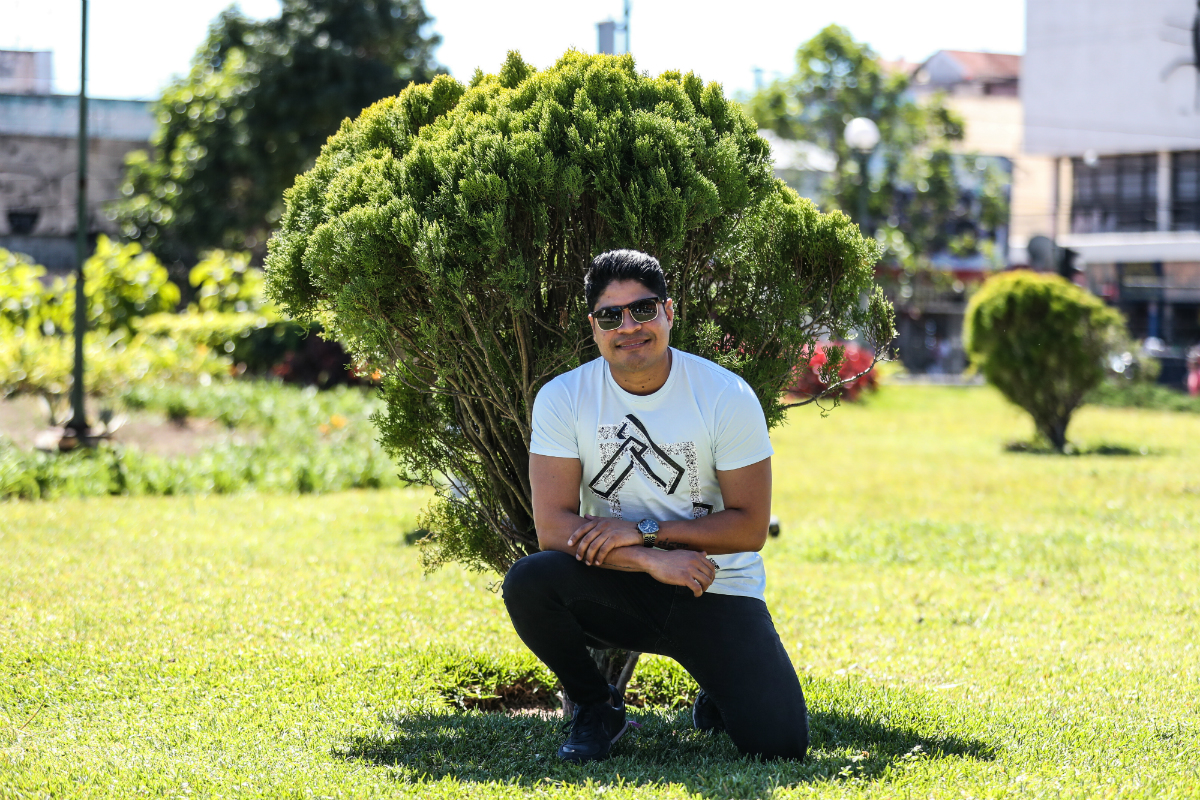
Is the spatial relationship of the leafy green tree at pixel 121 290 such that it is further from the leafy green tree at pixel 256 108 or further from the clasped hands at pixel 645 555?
the clasped hands at pixel 645 555

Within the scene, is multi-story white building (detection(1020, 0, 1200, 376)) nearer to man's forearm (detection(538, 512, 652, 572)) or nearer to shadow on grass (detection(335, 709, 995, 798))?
shadow on grass (detection(335, 709, 995, 798))

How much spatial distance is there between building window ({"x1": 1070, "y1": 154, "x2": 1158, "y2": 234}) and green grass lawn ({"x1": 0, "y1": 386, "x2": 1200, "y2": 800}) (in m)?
35.9

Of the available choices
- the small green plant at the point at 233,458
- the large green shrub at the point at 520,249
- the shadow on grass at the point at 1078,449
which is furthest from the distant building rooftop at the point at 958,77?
the large green shrub at the point at 520,249

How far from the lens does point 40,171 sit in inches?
1096

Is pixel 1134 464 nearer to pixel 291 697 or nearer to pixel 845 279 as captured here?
pixel 845 279

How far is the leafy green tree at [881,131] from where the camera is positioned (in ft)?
105

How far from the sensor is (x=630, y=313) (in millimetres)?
3533

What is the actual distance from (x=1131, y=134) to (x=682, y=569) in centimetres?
4237

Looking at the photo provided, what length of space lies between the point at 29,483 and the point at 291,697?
6.06 meters

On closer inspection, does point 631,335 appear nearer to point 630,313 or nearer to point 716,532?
point 630,313

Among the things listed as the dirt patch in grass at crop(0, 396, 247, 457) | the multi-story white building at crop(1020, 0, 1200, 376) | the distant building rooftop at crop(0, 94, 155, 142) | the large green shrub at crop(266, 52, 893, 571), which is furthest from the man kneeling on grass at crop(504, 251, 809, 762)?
the multi-story white building at crop(1020, 0, 1200, 376)

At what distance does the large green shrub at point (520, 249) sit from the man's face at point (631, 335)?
0.33m

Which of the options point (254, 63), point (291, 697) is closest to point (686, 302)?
point (291, 697)

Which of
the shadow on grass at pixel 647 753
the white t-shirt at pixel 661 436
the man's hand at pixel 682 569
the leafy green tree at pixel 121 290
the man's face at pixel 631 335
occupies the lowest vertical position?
the shadow on grass at pixel 647 753
